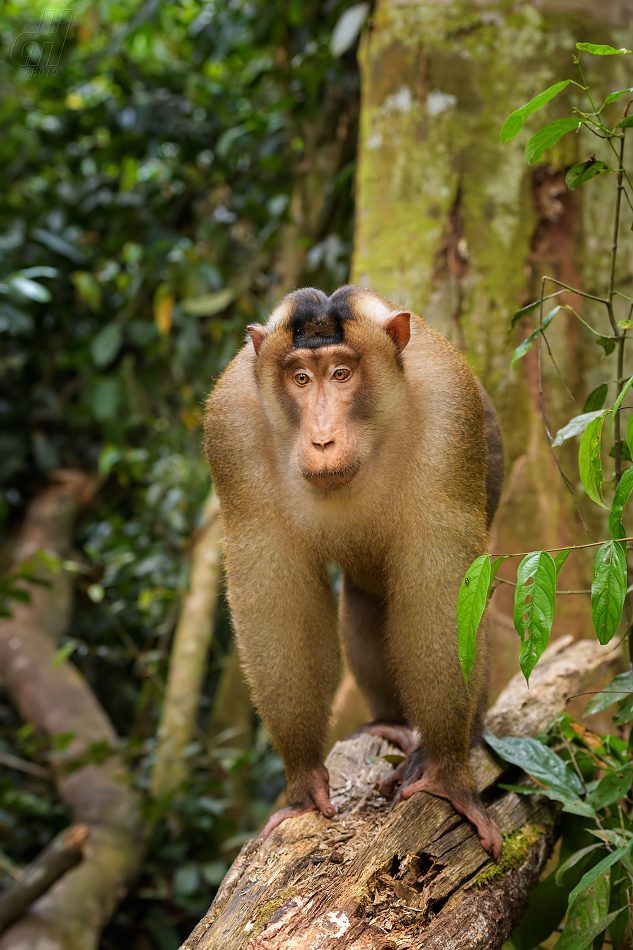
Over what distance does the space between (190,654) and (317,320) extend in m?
3.32

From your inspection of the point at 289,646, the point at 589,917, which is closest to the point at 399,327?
the point at 289,646

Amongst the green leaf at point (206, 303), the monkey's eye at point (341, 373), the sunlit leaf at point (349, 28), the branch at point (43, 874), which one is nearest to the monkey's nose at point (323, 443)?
the monkey's eye at point (341, 373)

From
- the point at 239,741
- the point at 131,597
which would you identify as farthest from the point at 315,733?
the point at 131,597

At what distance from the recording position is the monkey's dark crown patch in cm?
234

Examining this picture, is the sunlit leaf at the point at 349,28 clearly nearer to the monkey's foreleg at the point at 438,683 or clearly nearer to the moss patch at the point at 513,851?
the monkey's foreleg at the point at 438,683

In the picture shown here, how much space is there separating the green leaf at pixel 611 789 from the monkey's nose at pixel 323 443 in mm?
1214

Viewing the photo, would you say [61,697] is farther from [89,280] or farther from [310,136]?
[310,136]

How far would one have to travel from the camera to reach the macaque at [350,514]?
2369 mm

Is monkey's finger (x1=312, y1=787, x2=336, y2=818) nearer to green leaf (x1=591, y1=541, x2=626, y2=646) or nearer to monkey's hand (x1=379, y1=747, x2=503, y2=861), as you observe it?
monkey's hand (x1=379, y1=747, x2=503, y2=861)

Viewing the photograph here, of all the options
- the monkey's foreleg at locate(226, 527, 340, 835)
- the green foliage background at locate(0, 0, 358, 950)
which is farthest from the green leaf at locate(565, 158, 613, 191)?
the green foliage background at locate(0, 0, 358, 950)

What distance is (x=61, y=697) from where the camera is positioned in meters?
5.66

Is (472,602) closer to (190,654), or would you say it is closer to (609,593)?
(609,593)

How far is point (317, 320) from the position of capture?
7.73 ft

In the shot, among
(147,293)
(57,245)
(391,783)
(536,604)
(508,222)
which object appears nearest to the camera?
(536,604)
